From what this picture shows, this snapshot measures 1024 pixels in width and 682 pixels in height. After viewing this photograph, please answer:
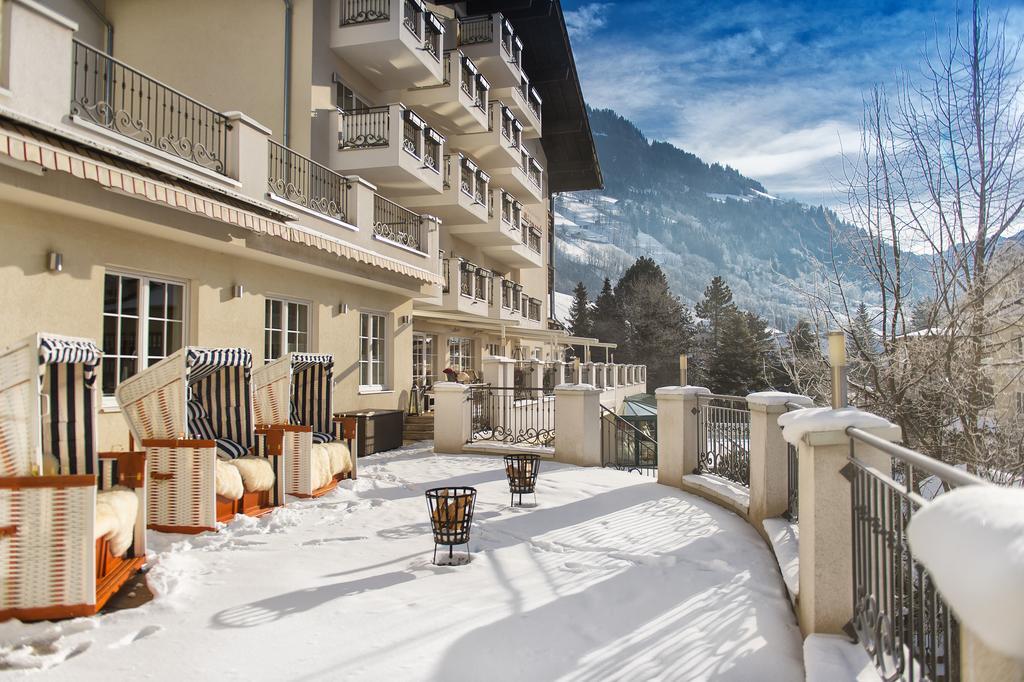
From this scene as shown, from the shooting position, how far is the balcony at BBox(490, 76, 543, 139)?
93.1 feet

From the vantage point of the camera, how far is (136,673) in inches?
137

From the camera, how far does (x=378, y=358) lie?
1672cm

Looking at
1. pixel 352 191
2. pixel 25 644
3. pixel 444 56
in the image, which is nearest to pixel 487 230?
pixel 444 56

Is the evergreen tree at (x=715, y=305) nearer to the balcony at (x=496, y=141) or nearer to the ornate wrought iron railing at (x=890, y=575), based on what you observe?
the balcony at (x=496, y=141)

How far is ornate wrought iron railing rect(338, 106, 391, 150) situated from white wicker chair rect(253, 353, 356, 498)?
8.64 m

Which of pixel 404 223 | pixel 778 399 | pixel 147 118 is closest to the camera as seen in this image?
pixel 778 399

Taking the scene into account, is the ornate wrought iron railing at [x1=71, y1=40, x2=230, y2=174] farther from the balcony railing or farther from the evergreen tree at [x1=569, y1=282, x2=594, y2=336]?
the evergreen tree at [x1=569, y1=282, x2=594, y2=336]

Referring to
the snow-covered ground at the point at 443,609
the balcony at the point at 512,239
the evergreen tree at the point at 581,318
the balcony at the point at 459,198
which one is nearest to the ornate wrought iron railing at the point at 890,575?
the snow-covered ground at the point at 443,609

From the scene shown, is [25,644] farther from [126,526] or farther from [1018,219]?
[1018,219]

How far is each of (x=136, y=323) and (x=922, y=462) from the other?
1024cm

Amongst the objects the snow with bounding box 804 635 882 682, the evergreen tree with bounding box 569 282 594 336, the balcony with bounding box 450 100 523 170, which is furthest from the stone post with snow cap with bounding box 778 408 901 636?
the evergreen tree with bounding box 569 282 594 336

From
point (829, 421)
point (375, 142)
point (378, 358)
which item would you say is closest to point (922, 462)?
point (829, 421)

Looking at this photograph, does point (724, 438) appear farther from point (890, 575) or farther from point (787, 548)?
point (890, 575)

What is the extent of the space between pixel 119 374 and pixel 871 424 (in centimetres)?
973
